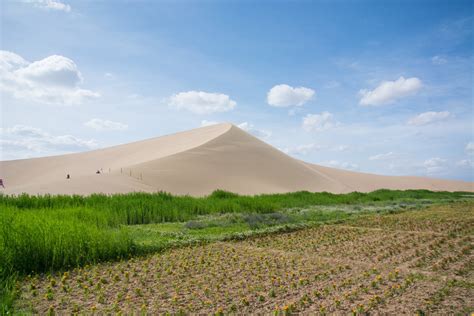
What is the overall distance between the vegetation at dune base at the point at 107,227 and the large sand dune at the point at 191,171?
12.7 m

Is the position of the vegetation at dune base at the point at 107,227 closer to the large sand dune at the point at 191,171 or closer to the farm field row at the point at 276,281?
the farm field row at the point at 276,281

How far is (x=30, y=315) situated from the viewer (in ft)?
13.8

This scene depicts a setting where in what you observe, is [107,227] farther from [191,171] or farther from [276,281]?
[191,171]

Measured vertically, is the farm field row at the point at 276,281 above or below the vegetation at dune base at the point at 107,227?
below

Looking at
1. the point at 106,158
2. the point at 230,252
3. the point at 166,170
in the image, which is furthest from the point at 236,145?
the point at 230,252

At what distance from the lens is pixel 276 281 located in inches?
211

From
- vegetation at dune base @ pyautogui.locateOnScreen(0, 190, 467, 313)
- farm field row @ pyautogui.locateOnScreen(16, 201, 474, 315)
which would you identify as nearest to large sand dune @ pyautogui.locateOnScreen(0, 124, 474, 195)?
vegetation at dune base @ pyautogui.locateOnScreen(0, 190, 467, 313)

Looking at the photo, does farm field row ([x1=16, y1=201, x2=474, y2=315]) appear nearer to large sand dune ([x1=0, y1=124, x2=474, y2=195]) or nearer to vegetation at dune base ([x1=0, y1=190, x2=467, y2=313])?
vegetation at dune base ([x1=0, y1=190, x2=467, y2=313])

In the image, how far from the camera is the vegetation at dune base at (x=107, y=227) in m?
6.18

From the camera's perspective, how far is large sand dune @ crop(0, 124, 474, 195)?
2933cm

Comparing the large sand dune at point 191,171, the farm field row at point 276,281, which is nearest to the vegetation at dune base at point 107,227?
the farm field row at point 276,281

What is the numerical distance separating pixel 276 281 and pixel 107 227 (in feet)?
18.4

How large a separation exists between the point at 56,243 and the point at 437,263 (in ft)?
21.9

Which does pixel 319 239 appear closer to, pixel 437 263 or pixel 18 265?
pixel 437 263
